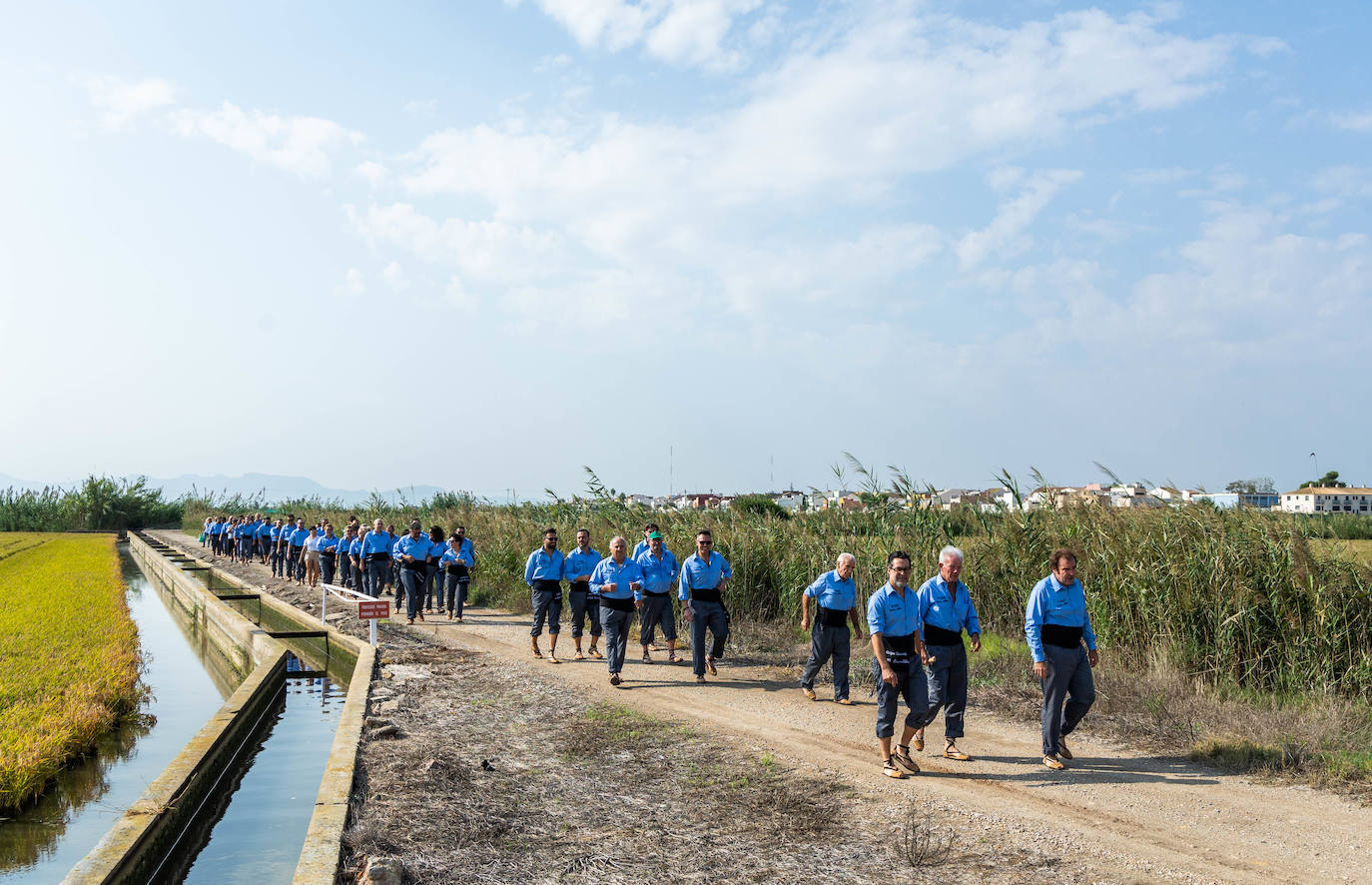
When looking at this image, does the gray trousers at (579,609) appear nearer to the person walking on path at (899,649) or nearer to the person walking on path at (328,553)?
the person walking on path at (899,649)

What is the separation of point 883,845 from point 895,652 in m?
2.15

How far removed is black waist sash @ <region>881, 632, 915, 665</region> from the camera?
8242 mm

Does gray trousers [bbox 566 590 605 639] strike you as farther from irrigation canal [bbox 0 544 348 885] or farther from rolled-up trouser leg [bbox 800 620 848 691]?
rolled-up trouser leg [bbox 800 620 848 691]


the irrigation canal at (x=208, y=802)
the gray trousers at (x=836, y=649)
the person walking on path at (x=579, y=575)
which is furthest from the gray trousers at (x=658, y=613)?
the irrigation canal at (x=208, y=802)

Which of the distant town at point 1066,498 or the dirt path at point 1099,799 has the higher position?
the distant town at point 1066,498

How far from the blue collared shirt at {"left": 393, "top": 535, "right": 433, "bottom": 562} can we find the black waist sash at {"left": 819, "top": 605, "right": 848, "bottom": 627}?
1048cm

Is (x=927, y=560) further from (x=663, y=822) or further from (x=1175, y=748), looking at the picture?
(x=663, y=822)

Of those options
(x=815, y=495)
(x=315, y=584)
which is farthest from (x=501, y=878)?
(x=315, y=584)

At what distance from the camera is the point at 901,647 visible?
27.1ft

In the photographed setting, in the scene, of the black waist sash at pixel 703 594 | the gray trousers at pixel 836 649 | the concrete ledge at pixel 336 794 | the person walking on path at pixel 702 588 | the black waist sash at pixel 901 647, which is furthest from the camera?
the black waist sash at pixel 703 594

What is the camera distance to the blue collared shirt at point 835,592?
10.8 m

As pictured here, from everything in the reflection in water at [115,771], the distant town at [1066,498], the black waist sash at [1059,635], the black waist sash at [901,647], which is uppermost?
the distant town at [1066,498]

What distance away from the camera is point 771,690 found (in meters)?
11.9

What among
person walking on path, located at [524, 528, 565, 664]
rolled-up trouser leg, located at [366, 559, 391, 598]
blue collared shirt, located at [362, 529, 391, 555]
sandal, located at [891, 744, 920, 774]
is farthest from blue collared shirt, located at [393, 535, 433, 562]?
sandal, located at [891, 744, 920, 774]
